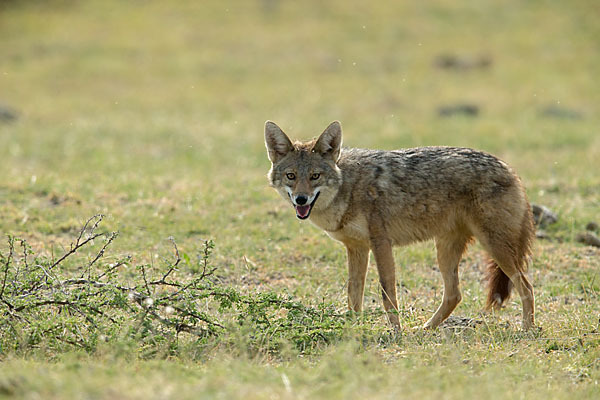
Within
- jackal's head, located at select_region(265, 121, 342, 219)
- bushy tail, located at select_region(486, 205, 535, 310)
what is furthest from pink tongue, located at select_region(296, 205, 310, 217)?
bushy tail, located at select_region(486, 205, 535, 310)

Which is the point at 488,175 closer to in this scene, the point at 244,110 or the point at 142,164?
the point at 142,164

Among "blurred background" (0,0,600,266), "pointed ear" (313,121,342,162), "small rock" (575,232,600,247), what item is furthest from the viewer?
"blurred background" (0,0,600,266)

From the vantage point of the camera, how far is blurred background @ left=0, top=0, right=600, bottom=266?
10.7m

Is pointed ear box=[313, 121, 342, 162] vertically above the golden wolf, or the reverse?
pointed ear box=[313, 121, 342, 162]

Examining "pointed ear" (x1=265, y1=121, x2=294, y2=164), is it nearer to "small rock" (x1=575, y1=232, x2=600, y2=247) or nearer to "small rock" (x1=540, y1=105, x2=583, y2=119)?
"small rock" (x1=575, y1=232, x2=600, y2=247)

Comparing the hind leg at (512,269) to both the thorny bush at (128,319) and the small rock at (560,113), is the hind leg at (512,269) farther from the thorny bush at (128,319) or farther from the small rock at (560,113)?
the small rock at (560,113)

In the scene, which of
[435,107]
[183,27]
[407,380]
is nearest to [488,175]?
[407,380]

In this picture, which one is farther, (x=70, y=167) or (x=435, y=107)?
(x=435, y=107)

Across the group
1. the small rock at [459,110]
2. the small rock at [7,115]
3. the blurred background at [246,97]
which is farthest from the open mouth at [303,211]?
the small rock at [7,115]

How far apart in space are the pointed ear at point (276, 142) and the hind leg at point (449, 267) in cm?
176

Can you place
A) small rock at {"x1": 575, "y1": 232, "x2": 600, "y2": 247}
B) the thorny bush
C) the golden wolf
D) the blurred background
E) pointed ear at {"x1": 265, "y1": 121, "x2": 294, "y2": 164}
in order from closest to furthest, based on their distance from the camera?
the thorny bush, the golden wolf, pointed ear at {"x1": 265, "y1": 121, "x2": 294, "y2": 164}, small rock at {"x1": 575, "y1": 232, "x2": 600, "y2": 247}, the blurred background

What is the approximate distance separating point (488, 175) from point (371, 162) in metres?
1.12

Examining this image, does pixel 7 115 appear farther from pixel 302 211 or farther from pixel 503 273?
pixel 503 273

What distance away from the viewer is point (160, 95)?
23.0m
